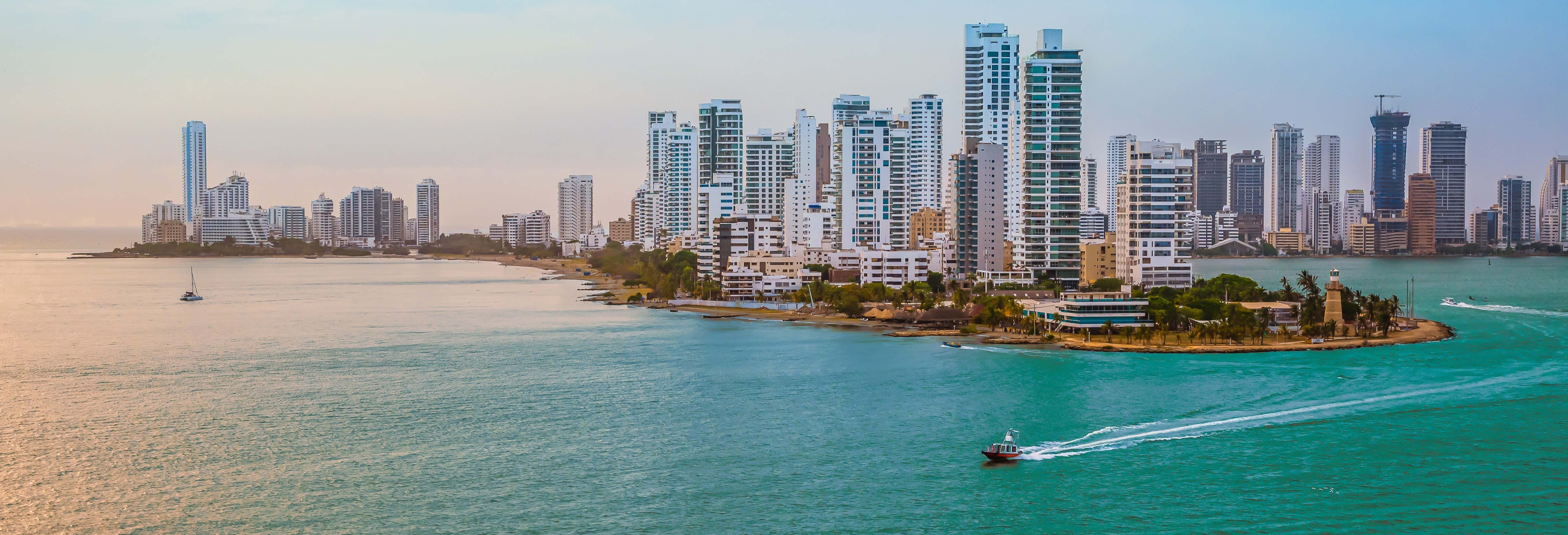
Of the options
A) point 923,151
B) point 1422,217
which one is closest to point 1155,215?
point 923,151

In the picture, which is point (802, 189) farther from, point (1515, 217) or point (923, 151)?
point (1515, 217)

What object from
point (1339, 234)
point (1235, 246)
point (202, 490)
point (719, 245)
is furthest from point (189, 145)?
point (202, 490)

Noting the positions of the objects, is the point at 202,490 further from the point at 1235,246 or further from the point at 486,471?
the point at 1235,246

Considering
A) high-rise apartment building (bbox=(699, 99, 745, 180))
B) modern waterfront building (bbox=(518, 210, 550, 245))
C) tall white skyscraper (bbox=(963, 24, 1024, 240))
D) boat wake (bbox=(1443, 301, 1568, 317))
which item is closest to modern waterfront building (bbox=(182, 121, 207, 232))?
modern waterfront building (bbox=(518, 210, 550, 245))

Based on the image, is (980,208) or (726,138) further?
(726,138)

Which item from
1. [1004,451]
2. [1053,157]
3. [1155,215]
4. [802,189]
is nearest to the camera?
[1004,451]
